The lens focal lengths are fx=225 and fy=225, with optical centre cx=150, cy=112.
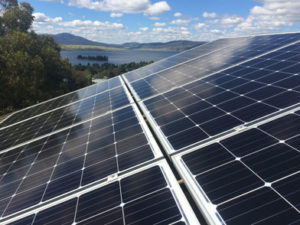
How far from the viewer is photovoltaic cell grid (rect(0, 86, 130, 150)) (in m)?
15.0

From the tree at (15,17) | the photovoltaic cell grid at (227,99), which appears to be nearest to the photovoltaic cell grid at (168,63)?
the photovoltaic cell grid at (227,99)

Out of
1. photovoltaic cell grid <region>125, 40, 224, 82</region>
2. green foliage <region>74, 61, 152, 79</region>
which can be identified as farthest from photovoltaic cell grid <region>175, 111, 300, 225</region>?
green foliage <region>74, 61, 152, 79</region>

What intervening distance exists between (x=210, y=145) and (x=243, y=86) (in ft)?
17.7

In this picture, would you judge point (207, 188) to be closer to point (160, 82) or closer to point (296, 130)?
point (296, 130)

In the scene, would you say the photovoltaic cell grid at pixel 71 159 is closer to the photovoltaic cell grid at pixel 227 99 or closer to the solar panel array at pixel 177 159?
the solar panel array at pixel 177 159

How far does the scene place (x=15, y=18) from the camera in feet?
231

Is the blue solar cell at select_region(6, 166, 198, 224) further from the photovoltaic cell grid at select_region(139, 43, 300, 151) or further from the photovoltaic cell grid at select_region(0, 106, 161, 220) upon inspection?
the photovoltaic cell grid at select_region(139, 43, 300, 151)

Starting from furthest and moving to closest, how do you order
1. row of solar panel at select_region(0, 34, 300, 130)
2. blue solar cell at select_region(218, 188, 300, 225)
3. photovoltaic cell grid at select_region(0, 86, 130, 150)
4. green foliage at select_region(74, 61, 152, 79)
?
green foliage at select_region(74, 61, 152, 79) → row of solar panel at select_region(0, 34, 300, 130) → photovoltaic cell grid at select_region(0, 86, 130, 150) → blue solar cell at select_region(218, 188, 300, 225)

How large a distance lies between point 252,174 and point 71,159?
7.53 m

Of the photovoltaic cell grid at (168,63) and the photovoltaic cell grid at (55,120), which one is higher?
the photovoltaic cell grid at (168,63)

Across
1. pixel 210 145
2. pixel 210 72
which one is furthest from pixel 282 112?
pixel 210 72

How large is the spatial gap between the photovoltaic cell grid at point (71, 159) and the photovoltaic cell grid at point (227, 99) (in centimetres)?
139

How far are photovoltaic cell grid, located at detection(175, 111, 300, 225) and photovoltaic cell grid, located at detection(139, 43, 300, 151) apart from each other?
3.43 ft

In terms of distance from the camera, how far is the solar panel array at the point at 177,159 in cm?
539
